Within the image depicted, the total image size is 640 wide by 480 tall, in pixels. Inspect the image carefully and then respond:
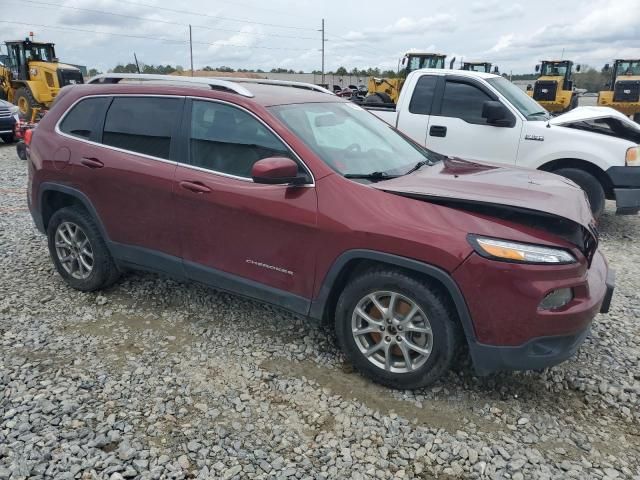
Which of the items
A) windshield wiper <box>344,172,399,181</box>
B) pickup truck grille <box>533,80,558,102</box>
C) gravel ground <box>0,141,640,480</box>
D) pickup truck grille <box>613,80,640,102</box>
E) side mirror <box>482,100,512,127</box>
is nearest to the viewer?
gravel ground <box>0,141,640,480</box>

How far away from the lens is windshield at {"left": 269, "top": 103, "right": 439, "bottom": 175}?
11.0ft

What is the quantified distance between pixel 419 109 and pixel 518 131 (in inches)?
55.6

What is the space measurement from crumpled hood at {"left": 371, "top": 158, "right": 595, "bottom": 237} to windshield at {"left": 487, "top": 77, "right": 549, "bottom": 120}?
3284mm

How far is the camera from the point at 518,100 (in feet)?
22.3

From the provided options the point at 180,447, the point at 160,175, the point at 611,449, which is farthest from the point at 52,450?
the point at 611,449

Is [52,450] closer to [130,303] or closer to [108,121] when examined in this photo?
[130,303]

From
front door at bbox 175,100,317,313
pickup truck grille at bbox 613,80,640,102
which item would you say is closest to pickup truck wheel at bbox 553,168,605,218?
front door at bbox 175,100,317,313

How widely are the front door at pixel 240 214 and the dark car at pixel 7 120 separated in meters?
11.9

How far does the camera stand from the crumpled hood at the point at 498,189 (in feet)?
9.34

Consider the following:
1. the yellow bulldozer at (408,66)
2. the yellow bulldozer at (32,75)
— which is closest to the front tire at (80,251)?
the yellow bulldozer at (408,66)

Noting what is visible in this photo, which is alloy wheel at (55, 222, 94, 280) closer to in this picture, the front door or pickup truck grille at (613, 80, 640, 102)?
the front door

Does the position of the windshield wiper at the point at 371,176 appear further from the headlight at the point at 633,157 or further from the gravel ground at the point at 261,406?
the headlight at the point at 633,157

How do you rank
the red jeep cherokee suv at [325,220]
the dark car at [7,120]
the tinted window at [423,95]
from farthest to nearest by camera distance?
the dark car at [7,120], the tinted window at [423,95], the red jeep cherokee suv at [325,220]

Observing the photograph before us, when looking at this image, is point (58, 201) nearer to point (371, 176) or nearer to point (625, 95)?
point (371, 176)
